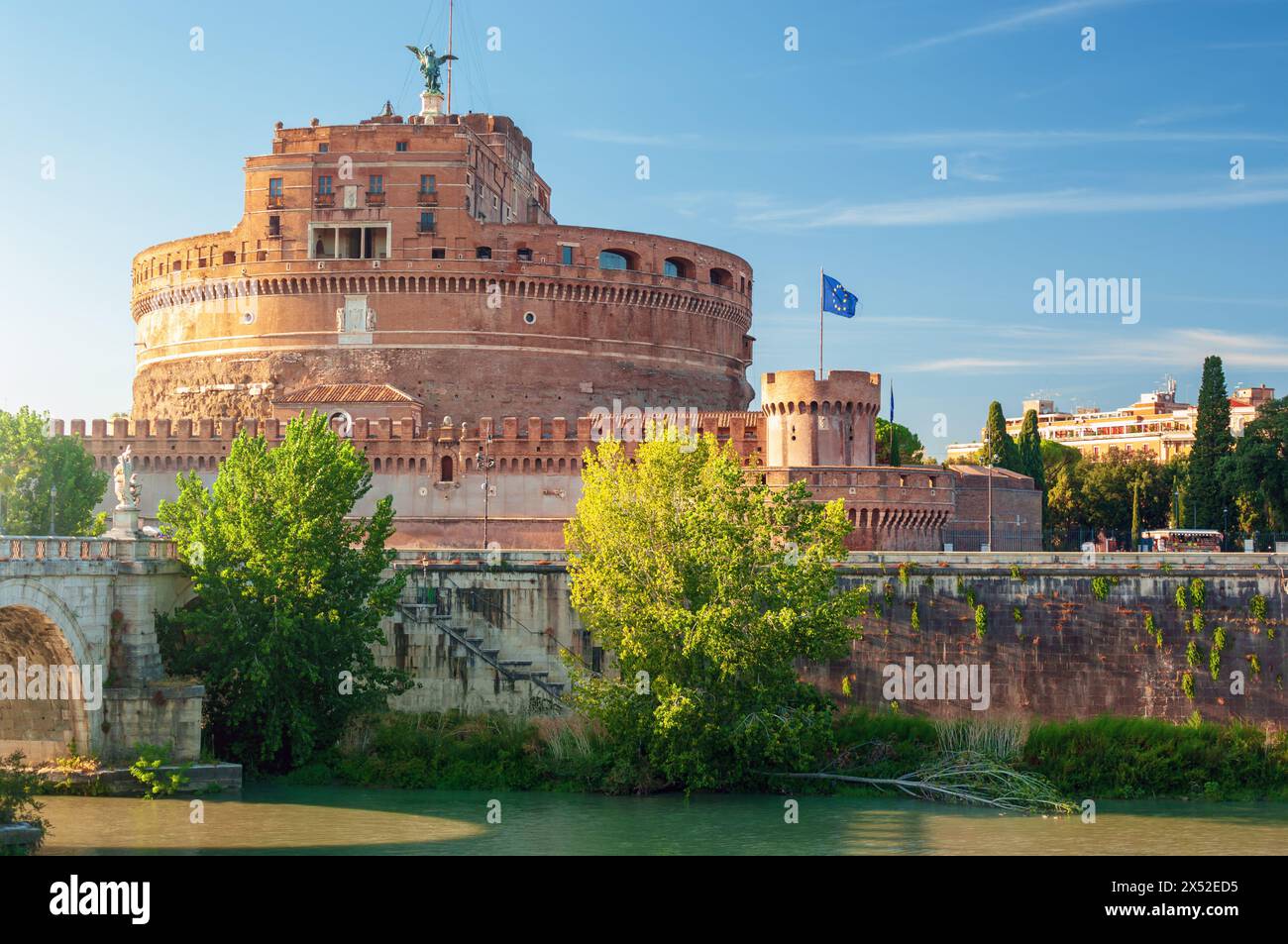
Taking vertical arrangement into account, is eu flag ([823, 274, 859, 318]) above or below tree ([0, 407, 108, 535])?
above

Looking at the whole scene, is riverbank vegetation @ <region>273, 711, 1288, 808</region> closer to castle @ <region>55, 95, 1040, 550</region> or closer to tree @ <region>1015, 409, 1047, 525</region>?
castle @ <region>55, 95, 1040, 550</region>

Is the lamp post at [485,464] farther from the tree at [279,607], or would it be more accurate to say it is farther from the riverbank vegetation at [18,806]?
the riverbank vegetation at [18,806]

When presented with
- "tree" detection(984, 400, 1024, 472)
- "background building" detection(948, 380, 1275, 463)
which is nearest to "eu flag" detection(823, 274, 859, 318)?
"tree" detection(984, 400, 1024, 472)

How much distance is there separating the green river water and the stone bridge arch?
1.57m

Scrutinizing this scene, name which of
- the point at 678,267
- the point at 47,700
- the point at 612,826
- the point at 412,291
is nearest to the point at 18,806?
Result: the point at 47,700

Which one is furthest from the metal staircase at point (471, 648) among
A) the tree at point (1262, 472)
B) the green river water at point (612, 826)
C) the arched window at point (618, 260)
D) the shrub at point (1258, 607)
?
the tree at point (1262, 472)

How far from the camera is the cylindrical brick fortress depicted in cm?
5694

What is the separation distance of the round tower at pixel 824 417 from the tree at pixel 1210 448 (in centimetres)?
1660

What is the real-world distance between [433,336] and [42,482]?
16.1 metres

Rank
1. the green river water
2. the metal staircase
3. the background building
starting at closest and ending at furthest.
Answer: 1. the green river water
2. the metal staircase
3. the background building

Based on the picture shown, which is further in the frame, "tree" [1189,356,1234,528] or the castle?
"tree" [1189,356,1234,528]

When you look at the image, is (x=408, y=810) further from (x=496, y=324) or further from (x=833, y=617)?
(x=496, y=324)

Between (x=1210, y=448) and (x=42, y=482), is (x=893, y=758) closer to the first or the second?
(x=42, y=482)
